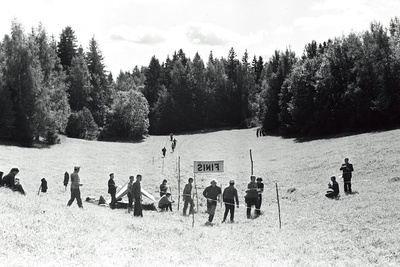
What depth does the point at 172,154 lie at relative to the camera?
6181cm

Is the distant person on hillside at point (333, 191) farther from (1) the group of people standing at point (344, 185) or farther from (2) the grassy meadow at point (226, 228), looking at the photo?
(2) the grassy meadow at point (226, 228)

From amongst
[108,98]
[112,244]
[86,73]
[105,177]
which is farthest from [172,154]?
[112,244]

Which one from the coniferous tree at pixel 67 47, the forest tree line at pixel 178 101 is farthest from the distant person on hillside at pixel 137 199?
the coniferous tree at pixel 67 47

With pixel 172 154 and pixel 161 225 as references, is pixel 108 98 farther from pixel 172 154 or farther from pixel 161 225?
pixel 161 225

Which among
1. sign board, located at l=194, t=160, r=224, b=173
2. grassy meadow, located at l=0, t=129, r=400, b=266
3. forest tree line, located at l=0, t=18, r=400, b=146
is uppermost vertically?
forest tree line, located at l=0, t=18, r=400, b=146

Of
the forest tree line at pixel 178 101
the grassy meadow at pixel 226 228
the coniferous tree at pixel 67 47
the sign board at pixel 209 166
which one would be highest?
the coniferous tree at pixel 67 47

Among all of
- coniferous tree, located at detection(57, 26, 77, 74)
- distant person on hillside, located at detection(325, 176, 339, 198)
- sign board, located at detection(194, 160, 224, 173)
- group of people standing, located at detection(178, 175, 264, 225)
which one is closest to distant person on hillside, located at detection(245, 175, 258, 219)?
group of people standing, located at detection(178, 175, 264, 225)

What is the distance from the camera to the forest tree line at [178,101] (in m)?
59.1

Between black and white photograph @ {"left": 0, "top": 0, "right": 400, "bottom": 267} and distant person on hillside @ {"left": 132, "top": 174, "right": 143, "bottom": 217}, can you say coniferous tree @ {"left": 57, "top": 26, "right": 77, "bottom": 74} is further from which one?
distant person on hillside @ {"left": 132, "top": 174, "right": 143, "bottom": 217}

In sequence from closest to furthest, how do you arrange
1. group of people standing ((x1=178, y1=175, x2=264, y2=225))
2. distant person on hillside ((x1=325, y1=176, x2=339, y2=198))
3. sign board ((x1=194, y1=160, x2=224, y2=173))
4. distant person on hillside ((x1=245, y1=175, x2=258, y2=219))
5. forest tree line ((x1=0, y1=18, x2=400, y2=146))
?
group of people standing ((x1=178, y1=175, x2=264, y2=225)) → sign board ((x1=194, y1=160, x2=224, y2=173)) → distant person on hillside ((x1=245, y1=175, x2=258, y2=219)) → distant person on hillside ((x1=325, y1=176, x2=339, y2=198)) → forest tree line ((x1=0, y1=18, x2=400, y2=146))

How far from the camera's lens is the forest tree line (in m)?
59.1

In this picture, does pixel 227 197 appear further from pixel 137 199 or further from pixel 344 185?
pixel 344 185

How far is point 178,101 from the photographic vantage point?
Answer: 10969 centimetres

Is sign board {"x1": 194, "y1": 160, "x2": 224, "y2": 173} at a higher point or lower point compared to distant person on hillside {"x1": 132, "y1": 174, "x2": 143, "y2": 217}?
higher
